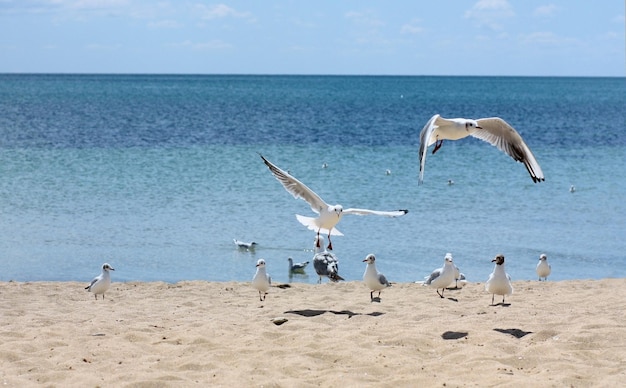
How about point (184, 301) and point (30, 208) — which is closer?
point (184, 301)

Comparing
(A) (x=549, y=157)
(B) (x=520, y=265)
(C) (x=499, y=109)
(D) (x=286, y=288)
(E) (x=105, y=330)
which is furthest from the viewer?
(C) (x=499, y=109)

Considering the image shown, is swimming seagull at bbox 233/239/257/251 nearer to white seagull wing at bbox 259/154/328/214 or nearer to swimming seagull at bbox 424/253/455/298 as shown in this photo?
white seagull wing at bbox 259/154/328/214

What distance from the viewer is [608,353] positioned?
7352mm

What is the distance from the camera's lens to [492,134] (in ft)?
36.4

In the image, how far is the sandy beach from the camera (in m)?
6.79

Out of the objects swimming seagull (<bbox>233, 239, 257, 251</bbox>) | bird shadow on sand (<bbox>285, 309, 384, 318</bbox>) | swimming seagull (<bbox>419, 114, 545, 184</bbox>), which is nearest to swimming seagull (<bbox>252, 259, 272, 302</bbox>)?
bird shadow on sand (<bbox>285, 309, 384, 318</bbox>)

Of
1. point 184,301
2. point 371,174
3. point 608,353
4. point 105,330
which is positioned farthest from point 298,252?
point 371,174

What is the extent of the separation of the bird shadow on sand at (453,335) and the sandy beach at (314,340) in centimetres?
1

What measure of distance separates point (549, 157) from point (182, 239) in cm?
2152

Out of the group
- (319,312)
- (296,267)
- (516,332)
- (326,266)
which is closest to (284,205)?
(296,267)

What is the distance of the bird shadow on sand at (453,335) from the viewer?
7991 mm

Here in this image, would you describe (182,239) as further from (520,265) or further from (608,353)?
(608,353)

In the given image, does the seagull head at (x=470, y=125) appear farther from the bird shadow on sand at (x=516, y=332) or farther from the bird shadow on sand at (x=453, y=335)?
the bird shadow on sand at (x=453, y=335)

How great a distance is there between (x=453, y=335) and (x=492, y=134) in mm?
3837
